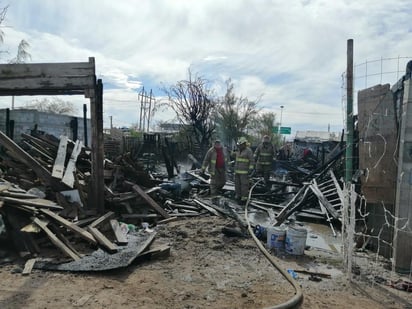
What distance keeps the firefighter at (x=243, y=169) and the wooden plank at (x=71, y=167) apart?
4.56 m

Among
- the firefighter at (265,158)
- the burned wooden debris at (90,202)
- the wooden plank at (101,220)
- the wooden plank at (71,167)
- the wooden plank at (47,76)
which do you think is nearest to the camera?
the burned wooden debris at (90,202)

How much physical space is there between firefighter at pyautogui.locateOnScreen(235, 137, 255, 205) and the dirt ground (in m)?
4.98

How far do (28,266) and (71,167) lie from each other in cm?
380

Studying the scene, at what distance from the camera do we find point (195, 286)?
454 cm

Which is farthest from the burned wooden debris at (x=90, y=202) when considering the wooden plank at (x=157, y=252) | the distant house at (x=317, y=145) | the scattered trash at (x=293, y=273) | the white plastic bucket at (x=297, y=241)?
the distant house at (x=317, y=145)

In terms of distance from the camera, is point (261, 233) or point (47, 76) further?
point (47, 76)

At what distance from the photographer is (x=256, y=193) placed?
12.2m

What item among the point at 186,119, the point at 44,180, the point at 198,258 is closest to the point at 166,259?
the point at 198,258

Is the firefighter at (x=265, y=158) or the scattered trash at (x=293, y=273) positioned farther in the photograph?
the firefighter at (x=265, y=158)

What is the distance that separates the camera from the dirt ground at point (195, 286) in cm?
405

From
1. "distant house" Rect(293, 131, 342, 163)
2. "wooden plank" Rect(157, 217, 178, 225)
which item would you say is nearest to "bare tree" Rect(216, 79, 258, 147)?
"distant house" Rect(293, 131, 342, 163)

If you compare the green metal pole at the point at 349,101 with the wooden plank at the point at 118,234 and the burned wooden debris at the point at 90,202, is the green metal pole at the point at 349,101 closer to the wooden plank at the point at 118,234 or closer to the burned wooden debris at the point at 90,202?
the burned wooden debris at the point at 90,202

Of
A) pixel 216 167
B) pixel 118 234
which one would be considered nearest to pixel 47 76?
pixel 118 234

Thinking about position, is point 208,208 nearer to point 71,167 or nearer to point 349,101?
point 71,167
